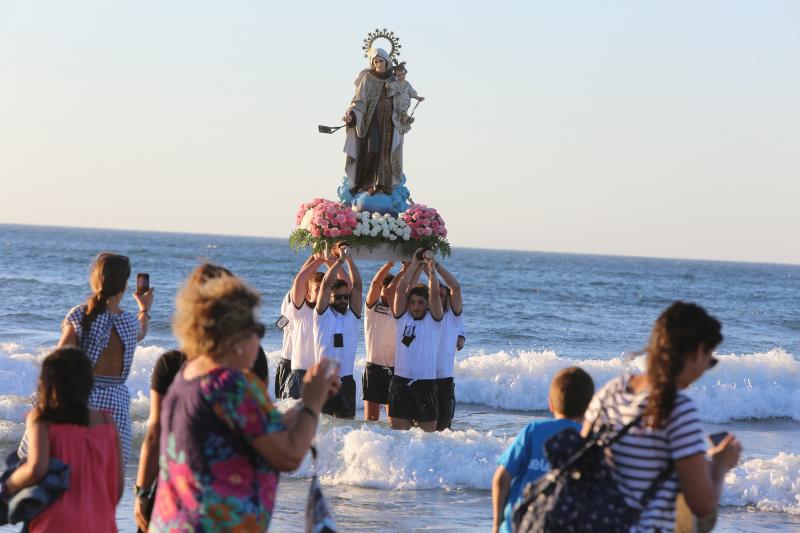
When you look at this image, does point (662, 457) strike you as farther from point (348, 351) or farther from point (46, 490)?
point (348, 351)

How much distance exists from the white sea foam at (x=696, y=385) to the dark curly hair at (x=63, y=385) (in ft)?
41.2

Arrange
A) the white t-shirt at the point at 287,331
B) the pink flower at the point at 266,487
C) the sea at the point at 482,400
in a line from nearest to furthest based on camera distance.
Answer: the pink flower at the point at 266,487, the sea at the point at 482,400, the white t-shirt at the point at 287,331

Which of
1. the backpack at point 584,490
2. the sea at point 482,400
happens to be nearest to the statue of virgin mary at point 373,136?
the sea at point 482,400

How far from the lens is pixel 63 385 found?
4633 mm

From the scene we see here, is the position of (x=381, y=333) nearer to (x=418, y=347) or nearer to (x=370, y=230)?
(x=418, y=347)

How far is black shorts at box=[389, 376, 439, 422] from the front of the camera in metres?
10.2

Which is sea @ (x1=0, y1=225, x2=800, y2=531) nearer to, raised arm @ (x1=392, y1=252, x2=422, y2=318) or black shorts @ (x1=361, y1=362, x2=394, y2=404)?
black shorts @ (x1=361, y1=362, x2=394, y2=404)

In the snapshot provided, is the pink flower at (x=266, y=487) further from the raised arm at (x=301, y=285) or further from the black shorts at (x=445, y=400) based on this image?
the black shorts at (x=445, y=400)

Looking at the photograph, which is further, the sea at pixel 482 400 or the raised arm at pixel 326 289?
the raised arm at pixel 326 289

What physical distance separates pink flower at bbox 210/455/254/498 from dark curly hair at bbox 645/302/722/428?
1.34 m

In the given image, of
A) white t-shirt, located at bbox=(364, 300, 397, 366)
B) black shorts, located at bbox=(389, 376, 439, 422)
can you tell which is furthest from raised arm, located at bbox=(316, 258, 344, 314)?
black shorts, located at bbox=(389, 376, 439, 422)

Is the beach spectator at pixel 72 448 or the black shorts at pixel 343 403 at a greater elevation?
the beach spectator at pixel 72 448

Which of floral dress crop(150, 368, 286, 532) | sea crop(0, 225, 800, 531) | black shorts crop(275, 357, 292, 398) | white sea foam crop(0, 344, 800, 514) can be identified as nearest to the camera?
floral dress crop(150, 368, 286, 532)

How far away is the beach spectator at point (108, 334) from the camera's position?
18.5 ft
